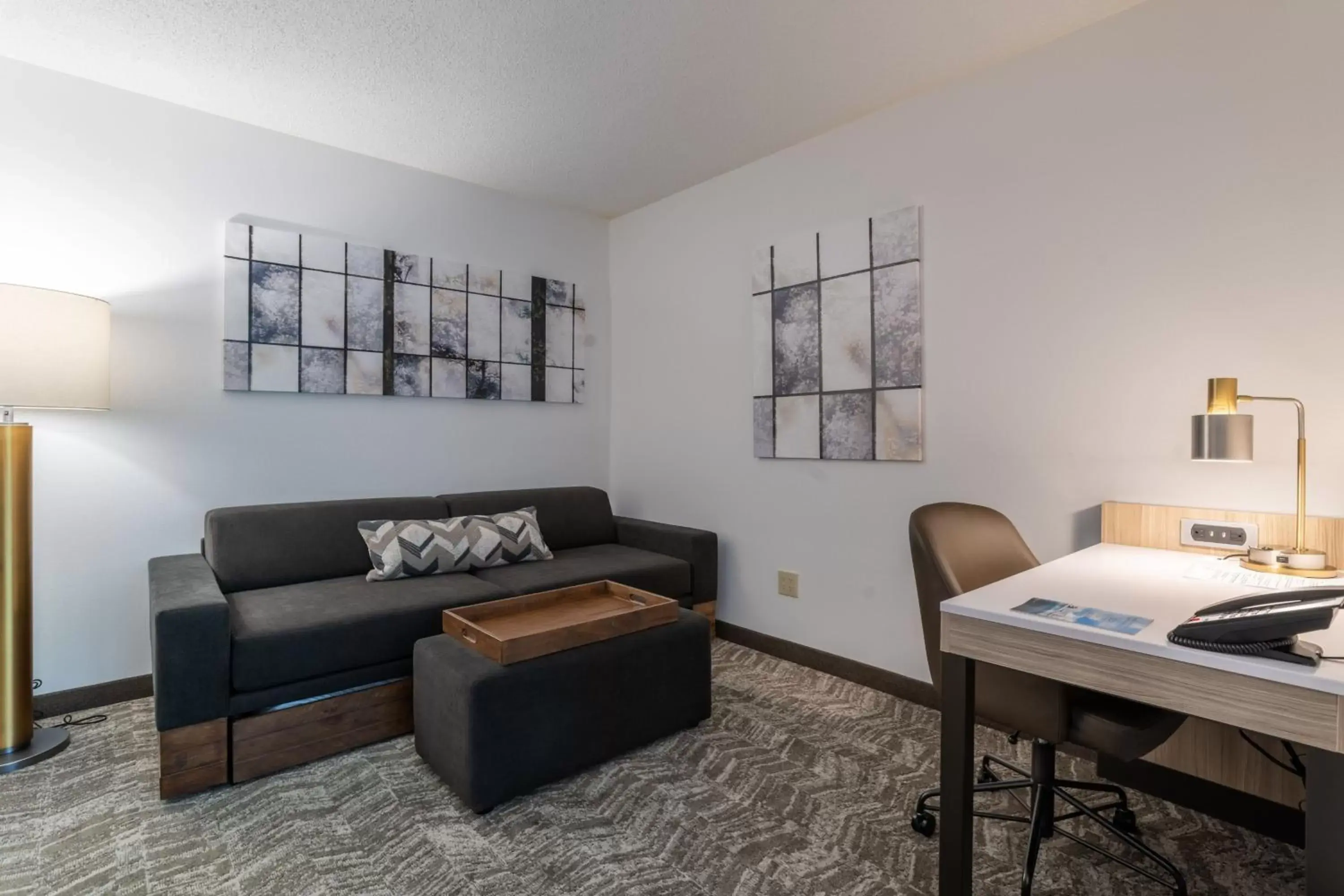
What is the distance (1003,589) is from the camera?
1457 mm

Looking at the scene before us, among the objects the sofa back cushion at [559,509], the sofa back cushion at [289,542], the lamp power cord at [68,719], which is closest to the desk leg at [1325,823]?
the sofa back cushion at [559,509]

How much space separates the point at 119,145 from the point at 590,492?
8.56ft

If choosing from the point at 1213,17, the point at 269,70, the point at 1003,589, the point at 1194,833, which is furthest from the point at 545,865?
the point at 1213,17

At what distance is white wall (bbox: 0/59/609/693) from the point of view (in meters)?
2.51

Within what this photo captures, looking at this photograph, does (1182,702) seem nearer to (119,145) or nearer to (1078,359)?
(1078,359)

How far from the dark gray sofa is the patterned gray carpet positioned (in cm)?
31

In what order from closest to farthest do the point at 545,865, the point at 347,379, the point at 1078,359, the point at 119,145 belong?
the point at 545,865
the point at 1078,359
the point at 119,145
the point at 347,379

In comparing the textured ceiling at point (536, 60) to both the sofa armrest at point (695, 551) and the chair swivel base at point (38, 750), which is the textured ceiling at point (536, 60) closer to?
the sofa armrest at point (695, 551)

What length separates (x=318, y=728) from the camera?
2.20 metres

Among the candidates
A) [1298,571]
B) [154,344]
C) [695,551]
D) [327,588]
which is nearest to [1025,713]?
[1298,571]

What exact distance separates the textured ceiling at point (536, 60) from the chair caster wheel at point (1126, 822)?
2488mm

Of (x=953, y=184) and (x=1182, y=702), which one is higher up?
(x=953, y=184)

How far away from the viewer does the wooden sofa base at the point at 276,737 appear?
76.7 inches

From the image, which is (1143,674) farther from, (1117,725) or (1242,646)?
(1117,725)
